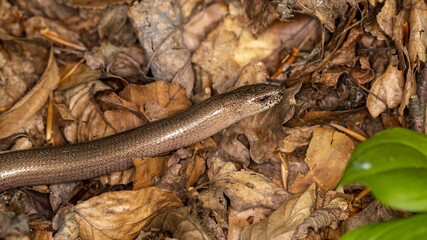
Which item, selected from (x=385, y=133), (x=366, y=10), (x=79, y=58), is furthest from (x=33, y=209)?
(x=366, y=10)

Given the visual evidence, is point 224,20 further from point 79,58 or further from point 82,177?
point 82,177

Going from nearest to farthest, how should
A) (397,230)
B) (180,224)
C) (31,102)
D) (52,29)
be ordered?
(397,230) → (180,224) → (31,102) → (52,29)

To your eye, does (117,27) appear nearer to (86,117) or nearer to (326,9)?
(86,117)

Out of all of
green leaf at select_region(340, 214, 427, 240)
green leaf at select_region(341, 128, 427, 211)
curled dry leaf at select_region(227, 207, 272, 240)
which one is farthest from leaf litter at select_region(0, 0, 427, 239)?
green leaf at select_region(341, 128, 427, 211)

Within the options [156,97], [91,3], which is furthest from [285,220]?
[91,3]

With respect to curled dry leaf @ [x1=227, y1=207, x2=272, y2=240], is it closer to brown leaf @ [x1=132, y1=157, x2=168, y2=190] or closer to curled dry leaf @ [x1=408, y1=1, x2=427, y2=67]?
brown leaf @ [x1=132, y1=157, x2=168, y2=190]

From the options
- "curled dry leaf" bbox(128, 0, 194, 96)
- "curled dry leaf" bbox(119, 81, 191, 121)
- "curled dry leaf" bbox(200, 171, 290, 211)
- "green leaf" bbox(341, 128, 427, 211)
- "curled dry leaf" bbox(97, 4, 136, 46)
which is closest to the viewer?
"green leaf" bbox(341, 128, 427, 211)
